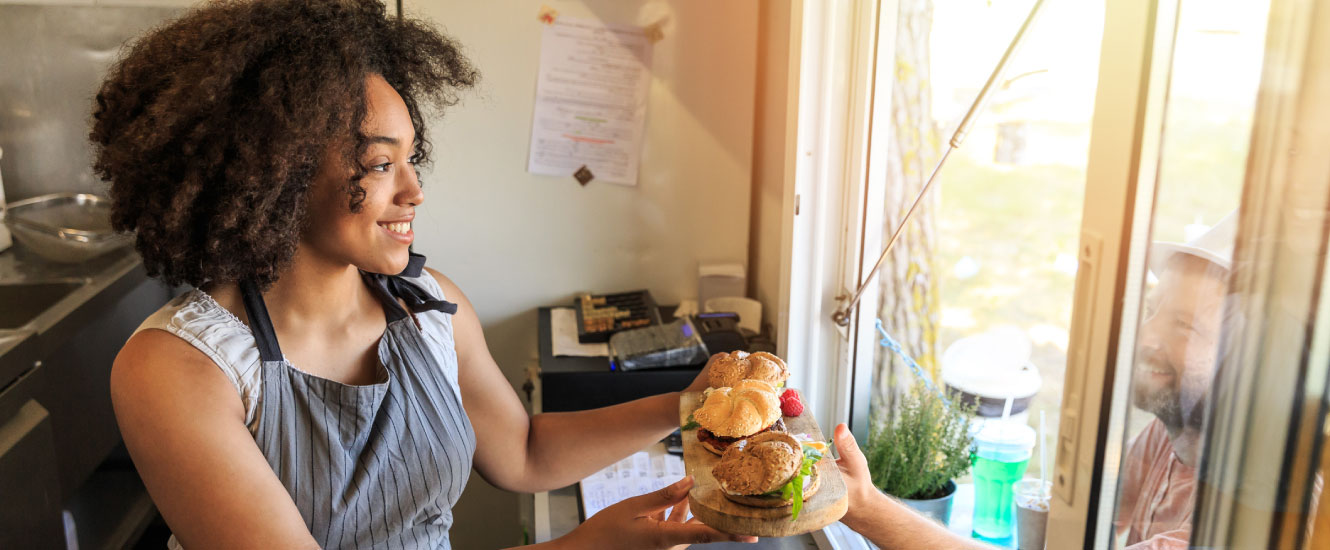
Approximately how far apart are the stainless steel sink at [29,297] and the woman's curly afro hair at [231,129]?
75cm

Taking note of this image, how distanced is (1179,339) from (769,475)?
16.1 inches

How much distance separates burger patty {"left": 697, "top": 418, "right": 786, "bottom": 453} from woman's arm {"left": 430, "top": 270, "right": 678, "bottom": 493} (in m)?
0.23

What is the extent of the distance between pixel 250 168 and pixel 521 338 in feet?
4.25

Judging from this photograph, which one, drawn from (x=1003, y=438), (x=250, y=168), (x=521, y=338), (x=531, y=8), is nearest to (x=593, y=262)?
(x=521, y=338)

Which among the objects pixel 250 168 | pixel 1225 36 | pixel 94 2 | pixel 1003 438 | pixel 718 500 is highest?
pixel 94 2

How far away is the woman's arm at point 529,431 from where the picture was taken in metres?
1.43

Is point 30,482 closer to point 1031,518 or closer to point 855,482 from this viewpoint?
point 855,482

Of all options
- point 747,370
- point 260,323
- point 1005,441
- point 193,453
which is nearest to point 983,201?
point 1005,441

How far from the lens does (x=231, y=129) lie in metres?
1.09

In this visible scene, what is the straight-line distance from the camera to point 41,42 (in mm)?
2260

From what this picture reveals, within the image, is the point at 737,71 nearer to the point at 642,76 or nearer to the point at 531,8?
the point at 642,76

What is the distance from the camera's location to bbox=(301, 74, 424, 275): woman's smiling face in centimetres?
114

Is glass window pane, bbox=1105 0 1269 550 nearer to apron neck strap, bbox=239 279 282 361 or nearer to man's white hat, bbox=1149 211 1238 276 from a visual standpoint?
man's white hat, bbox=1149 211 1238 276

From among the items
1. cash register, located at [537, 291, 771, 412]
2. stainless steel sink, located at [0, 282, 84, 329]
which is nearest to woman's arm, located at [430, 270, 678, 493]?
cash register, located at [537, 291, 771, 412]
